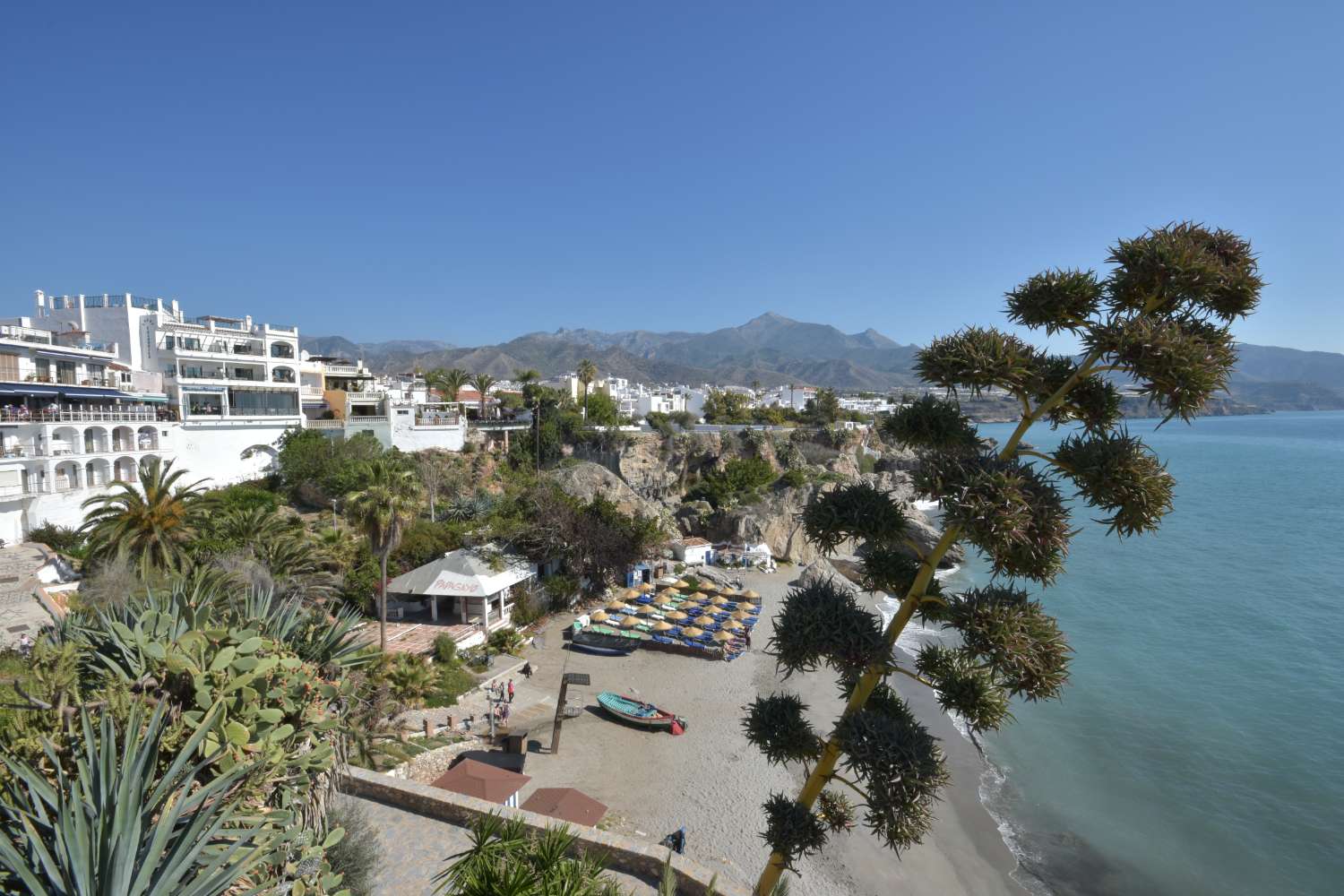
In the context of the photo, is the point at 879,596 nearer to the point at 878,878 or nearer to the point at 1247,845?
the point at 1247,845

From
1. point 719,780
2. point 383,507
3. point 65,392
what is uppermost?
point 65,392

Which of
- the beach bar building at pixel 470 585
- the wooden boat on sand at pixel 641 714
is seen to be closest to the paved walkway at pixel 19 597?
the beach bar building at pixel 470 585

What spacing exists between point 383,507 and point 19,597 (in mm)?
9324

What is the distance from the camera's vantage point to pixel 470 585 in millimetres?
20141

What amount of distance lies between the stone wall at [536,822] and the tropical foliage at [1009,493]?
2.45 meters

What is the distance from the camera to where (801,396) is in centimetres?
9400

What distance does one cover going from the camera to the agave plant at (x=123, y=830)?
3900 mm

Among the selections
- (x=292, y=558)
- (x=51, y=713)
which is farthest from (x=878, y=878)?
(x=292, y=558)

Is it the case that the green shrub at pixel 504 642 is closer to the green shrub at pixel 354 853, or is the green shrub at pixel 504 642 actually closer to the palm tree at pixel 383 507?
the palm tree at pixel 383 507

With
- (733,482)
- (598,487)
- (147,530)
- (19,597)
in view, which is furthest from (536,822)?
(733,482)

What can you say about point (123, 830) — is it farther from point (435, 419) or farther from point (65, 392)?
point (435, 419)

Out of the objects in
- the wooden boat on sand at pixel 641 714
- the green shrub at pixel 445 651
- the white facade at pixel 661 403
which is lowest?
the wooden boat on sand at pixel 641 714

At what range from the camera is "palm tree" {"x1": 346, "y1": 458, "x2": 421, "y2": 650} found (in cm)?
1623

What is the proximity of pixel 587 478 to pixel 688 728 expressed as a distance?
19133 millimetres
